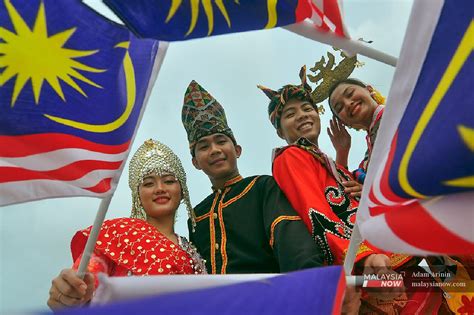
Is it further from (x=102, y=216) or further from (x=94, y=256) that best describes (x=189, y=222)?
(x=102, y=216)

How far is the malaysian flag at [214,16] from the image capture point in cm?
273

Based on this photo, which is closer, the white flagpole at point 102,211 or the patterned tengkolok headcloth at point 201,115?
the white flagpole at point 102,211

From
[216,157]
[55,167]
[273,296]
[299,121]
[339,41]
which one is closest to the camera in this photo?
[273,296]

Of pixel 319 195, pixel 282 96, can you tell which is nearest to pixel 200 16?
pixel 319 195

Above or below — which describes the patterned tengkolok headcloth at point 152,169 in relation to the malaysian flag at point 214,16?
below

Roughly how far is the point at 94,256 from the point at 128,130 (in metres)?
0.81

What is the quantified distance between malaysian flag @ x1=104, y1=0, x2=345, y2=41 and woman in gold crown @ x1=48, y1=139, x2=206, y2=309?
1.08 metres

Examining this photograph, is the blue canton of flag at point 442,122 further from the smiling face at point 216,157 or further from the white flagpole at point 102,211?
the smiling face at point 216,157

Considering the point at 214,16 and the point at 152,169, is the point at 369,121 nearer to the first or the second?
the point at 152,169

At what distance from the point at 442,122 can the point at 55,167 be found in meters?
1.67

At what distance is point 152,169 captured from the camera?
3.99 meters

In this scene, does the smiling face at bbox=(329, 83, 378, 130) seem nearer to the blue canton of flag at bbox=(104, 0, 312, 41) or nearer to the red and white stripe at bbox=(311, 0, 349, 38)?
the red and white stripe at bbox=(311, 0, 349, 38)

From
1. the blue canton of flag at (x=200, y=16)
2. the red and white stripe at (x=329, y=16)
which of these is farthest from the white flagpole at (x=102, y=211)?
the red and white stripe at (x=329, y=16)

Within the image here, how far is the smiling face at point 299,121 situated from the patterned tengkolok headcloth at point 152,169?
69cm
